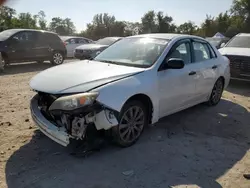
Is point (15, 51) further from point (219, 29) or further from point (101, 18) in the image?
point (101, 18)

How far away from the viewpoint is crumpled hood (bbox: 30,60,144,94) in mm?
3641

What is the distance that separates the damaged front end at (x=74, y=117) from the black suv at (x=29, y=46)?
8821 mm

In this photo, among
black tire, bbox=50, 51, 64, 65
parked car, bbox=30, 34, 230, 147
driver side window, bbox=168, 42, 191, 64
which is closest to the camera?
parked car, bbox=30, 34, 230, 147

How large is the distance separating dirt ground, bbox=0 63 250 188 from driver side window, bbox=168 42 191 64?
1203 millimetres

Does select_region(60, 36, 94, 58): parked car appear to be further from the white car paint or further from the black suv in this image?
the white car paint

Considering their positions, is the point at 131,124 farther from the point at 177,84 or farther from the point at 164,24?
the point at 164,24

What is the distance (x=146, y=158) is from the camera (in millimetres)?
3850

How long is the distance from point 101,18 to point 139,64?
173ft

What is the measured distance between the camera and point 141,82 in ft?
13.4

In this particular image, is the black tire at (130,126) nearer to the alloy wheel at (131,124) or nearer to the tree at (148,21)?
the alloy wheel at (131,124)

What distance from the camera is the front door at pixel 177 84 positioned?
450 centimetres

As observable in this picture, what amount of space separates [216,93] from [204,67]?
111cm

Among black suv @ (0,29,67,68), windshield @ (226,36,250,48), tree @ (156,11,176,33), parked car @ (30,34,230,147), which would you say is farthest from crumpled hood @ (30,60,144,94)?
tree @ (156,11,176,33)

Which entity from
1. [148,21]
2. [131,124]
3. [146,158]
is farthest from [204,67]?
[148,21]
